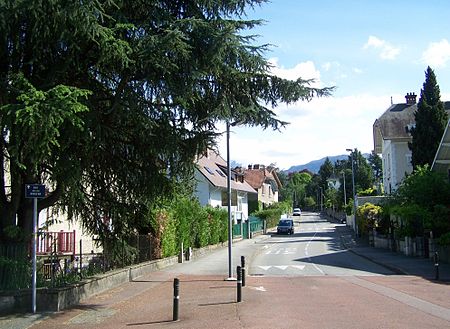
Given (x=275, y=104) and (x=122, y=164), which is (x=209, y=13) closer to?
(x=275, y=104)

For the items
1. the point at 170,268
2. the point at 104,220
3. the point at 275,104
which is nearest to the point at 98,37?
the point at 275,104

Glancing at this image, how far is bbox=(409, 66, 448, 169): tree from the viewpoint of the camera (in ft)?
151

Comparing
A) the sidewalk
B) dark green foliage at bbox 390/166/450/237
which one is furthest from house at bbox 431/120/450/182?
the sidewalk

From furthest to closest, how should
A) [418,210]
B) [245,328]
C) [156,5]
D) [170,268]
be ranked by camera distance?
[418,210] < [170,268] < [156,5] < [245,328]

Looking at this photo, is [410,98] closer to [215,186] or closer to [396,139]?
[396,139]

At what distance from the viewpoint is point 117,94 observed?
12281 millimetres

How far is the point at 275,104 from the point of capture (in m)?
14.0

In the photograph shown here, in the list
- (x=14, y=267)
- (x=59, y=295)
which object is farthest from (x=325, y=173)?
(x=14, y=267)

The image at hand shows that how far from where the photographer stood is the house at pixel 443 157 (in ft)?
92.5

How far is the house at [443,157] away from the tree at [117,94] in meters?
17.1

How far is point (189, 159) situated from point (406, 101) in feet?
195

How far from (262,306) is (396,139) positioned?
51082 millimetres

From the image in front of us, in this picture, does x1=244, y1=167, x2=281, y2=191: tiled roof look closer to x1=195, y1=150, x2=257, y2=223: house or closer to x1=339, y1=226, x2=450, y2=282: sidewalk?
x1=195, y1=150, x2=257, y2=223: house

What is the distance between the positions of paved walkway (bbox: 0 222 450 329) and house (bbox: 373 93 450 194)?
41.6m
